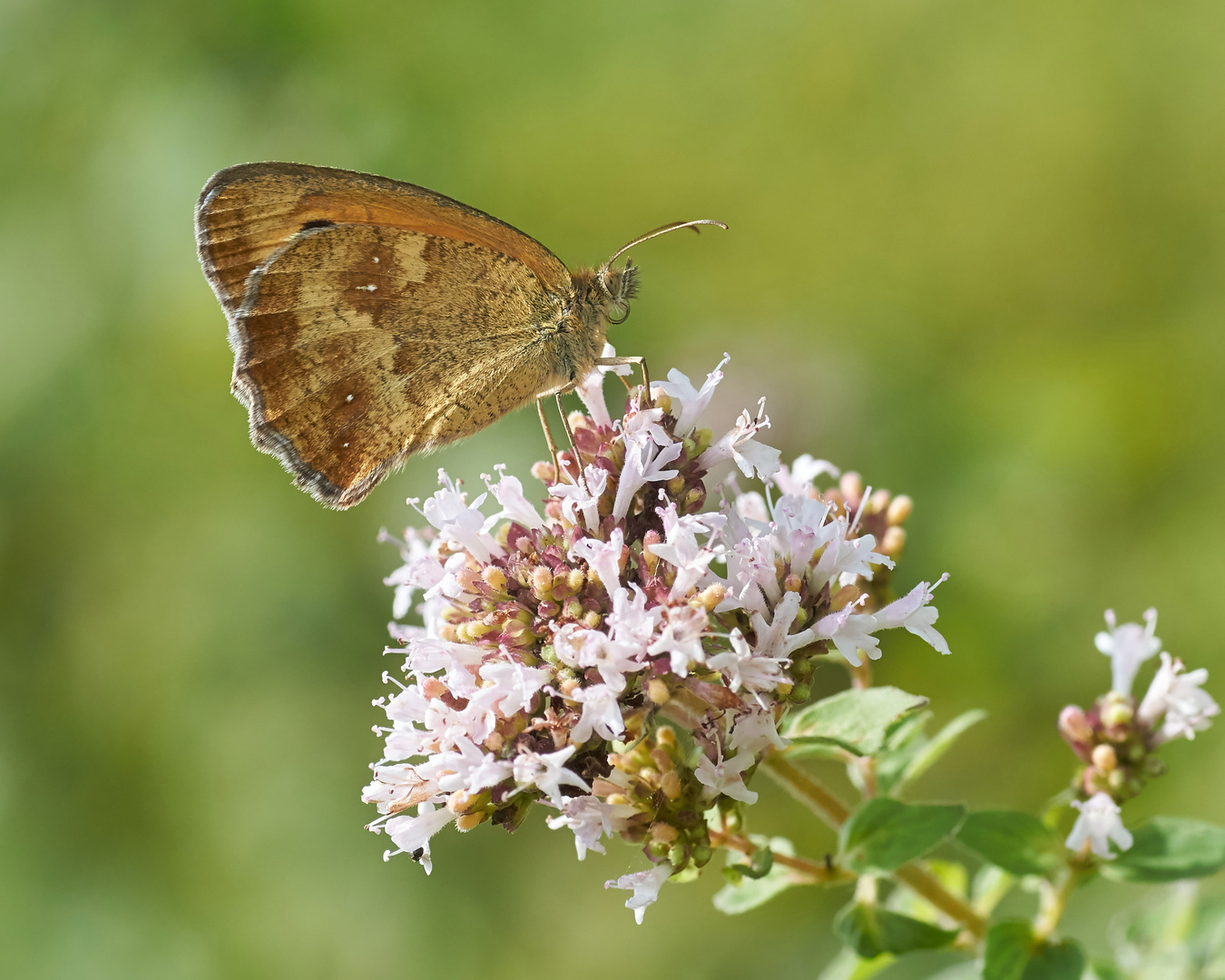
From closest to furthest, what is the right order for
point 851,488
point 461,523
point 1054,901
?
point 461,523
point 1054,901
point 851,488

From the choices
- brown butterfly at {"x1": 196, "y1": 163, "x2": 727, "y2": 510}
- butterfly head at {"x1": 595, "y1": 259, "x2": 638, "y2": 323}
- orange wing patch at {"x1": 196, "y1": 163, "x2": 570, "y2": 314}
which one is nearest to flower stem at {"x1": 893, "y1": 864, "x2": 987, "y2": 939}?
brown butterfly at {"x1": 196, "y1": 163, "x2": 727, "y2": 510}

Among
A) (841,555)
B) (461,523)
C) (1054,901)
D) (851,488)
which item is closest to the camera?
(841,555)

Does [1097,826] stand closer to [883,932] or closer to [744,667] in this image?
[883,932]

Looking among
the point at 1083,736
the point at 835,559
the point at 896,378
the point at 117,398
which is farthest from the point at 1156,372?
the point at 117,398

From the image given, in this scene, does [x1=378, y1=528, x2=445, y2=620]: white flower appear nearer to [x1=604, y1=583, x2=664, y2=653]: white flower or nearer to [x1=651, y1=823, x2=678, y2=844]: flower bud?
[x1=604, y1=583, x2=664, y2=653]: white flower

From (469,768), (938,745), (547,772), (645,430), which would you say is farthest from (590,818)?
(938,745)

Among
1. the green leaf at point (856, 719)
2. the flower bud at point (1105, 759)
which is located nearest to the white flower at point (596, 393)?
the green leaf at point (856, 719)
